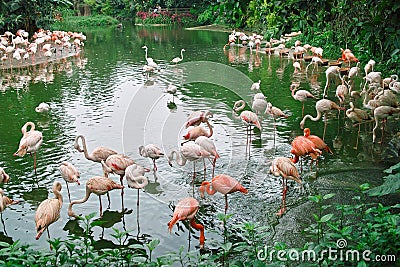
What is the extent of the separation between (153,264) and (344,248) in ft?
4.17

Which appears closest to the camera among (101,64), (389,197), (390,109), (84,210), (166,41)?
(389,197)

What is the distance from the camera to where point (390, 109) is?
272 inches

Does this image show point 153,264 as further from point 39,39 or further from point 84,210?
point 39,39

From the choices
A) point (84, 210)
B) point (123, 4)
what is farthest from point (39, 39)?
point (123, 4)

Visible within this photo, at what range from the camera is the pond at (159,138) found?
504 cm

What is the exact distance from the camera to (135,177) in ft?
16.9

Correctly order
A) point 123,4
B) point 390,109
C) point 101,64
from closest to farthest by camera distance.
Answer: point 390,109
point 101,64
point 123,4

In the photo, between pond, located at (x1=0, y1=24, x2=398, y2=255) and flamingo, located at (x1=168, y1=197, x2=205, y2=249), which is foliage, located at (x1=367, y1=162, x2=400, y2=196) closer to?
pond, located at (x1=0, y1=24, x2=398, y2=255)

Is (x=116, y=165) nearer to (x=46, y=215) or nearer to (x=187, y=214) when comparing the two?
(x=46, y=215)

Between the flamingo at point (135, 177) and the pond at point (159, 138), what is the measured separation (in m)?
0.32

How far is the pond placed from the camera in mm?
5035

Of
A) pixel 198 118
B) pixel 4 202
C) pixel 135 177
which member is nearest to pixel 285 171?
pixel 135 177

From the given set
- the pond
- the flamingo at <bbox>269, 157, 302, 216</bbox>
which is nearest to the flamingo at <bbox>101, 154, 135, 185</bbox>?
the pond

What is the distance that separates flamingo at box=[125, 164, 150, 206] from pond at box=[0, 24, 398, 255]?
1.06 ft
